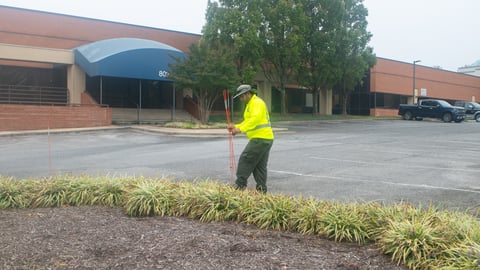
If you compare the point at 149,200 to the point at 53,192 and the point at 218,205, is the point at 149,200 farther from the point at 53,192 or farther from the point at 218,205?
the point at 53,192

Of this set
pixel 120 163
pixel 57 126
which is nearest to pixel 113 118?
pixel 57 126

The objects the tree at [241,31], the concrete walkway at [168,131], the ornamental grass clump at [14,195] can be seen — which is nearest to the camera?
the ornamental grass clump at [14,195]

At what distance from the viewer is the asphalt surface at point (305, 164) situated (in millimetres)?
8383

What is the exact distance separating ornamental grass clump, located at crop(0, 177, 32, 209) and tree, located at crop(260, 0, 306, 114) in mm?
26749

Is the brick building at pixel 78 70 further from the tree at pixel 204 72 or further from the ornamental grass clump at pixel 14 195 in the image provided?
the ornamental grass clump at pixel 14 195

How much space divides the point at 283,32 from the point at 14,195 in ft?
92.9

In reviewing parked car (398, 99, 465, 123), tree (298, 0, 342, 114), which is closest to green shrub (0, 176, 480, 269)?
tree (298, 0, 342, 114)

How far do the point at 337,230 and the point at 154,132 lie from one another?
1958 cm

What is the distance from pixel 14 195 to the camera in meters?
6.52

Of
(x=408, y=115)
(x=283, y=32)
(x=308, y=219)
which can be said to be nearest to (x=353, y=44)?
(x=283, y=32)

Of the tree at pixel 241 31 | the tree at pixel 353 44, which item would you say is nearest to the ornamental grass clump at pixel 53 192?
the tree at pixel 241 31

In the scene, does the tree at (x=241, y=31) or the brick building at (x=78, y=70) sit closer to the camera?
the brick building at (x=78, y=70)

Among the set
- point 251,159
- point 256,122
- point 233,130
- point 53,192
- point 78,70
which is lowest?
point 53,192

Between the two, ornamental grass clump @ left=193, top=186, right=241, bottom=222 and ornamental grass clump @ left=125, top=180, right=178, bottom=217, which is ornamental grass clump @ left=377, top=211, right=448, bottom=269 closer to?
ornamental grass clump @ left=193, top=186, right=241, bottom=222
